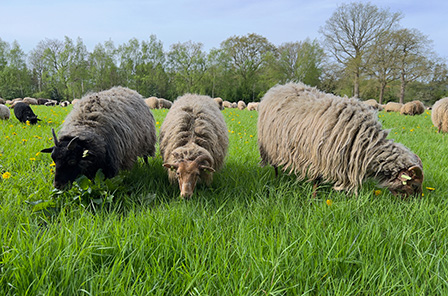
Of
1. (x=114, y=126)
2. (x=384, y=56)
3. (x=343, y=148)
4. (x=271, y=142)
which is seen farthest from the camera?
(x=384, y=56)

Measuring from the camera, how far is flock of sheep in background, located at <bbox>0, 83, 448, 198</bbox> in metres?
2.98

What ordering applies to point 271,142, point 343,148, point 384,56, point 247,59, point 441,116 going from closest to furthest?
point 343,148
point 271,142
point 441,116
point 384,56
point 247,59

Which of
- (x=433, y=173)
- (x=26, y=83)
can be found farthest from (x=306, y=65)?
(x=26, y=83)

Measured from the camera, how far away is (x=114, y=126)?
11.7 feet

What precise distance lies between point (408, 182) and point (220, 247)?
7.62ft

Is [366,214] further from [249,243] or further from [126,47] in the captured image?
[126,47]

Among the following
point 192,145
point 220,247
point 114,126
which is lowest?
point 220,247

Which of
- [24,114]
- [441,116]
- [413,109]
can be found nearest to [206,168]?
[24,114]

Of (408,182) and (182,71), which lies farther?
(182,71)

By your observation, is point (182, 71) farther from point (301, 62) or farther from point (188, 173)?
point (188, 173)

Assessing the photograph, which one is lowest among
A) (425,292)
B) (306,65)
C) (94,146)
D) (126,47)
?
(425,292)

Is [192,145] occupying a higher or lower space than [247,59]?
lower

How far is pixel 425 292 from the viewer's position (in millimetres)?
1644

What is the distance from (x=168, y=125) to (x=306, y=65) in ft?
128
